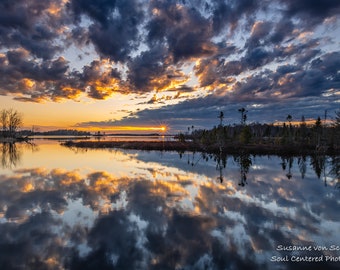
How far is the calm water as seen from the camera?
1016 centimetres

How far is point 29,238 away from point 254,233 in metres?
11.8

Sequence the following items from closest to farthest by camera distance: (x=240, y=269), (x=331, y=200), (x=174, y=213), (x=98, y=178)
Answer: (x=240, y=269)
(x=174, y=213)
(x=331, y=200)
(x=98, y=178)

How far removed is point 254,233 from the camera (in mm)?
13055

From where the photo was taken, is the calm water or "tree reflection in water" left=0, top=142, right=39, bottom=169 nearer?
the calm water

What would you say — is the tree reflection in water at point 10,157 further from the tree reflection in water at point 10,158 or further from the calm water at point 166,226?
the calm water at point 166,226

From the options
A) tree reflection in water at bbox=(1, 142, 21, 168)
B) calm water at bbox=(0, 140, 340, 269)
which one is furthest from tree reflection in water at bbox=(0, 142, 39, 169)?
calm water at bbox=(0, 140, 340, 269)

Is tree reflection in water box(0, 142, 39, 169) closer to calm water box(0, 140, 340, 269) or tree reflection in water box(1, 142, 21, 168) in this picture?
tree reflection in water box(1, 142, 21, 168)

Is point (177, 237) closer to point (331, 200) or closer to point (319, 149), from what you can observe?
point (331, 200)

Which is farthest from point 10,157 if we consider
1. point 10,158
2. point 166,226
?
point 166,226

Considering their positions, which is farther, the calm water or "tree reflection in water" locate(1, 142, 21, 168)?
"tree reflection in water" locate(1, 142, 21, 168)

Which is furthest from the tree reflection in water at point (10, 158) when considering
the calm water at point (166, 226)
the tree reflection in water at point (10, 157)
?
the calm water at point (166, 226)

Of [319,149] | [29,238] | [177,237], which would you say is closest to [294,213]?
[177,237]

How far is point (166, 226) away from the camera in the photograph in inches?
554

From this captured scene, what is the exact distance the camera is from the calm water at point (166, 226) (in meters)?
10.2
